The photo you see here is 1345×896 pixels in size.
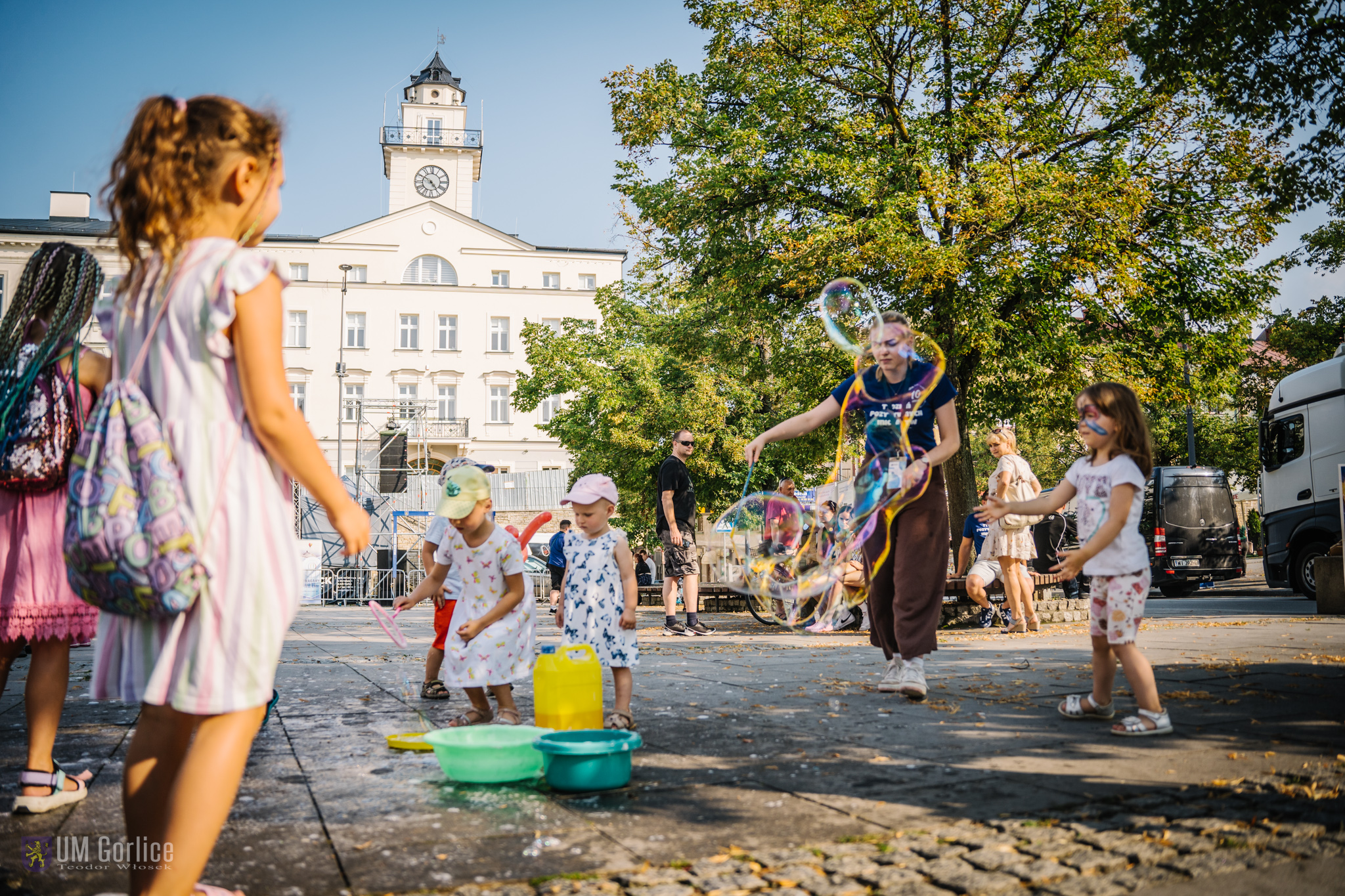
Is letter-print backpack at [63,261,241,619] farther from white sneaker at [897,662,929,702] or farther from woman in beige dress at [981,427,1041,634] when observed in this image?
woman in beige dress at [981,427,1041,634]

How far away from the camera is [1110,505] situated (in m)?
4.45

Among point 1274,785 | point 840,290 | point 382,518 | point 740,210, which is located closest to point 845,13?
point 740,210

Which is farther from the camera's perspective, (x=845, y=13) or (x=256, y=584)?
(x=845, y=13)

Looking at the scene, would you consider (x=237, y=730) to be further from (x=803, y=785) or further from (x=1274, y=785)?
(x=1274, y=785)

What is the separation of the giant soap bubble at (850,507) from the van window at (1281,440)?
44.7 feet

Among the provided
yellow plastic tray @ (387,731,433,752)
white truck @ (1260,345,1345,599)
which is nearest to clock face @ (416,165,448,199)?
white truck @ (1260,345,1345,599)

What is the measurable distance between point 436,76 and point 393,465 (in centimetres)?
3441

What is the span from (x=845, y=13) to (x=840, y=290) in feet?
39.1

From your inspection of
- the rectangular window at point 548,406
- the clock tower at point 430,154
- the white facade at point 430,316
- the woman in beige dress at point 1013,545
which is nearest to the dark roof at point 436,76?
the clock tower at point 430,154

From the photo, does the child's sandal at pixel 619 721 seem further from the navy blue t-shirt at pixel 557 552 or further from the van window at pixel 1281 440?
the van window at pixel 1281 440

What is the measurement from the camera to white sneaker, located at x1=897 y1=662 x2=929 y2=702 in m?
5.25

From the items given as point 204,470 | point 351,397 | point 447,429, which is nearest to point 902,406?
point 204,470

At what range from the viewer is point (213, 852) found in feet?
8.92

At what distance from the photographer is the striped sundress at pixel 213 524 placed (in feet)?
7.00
